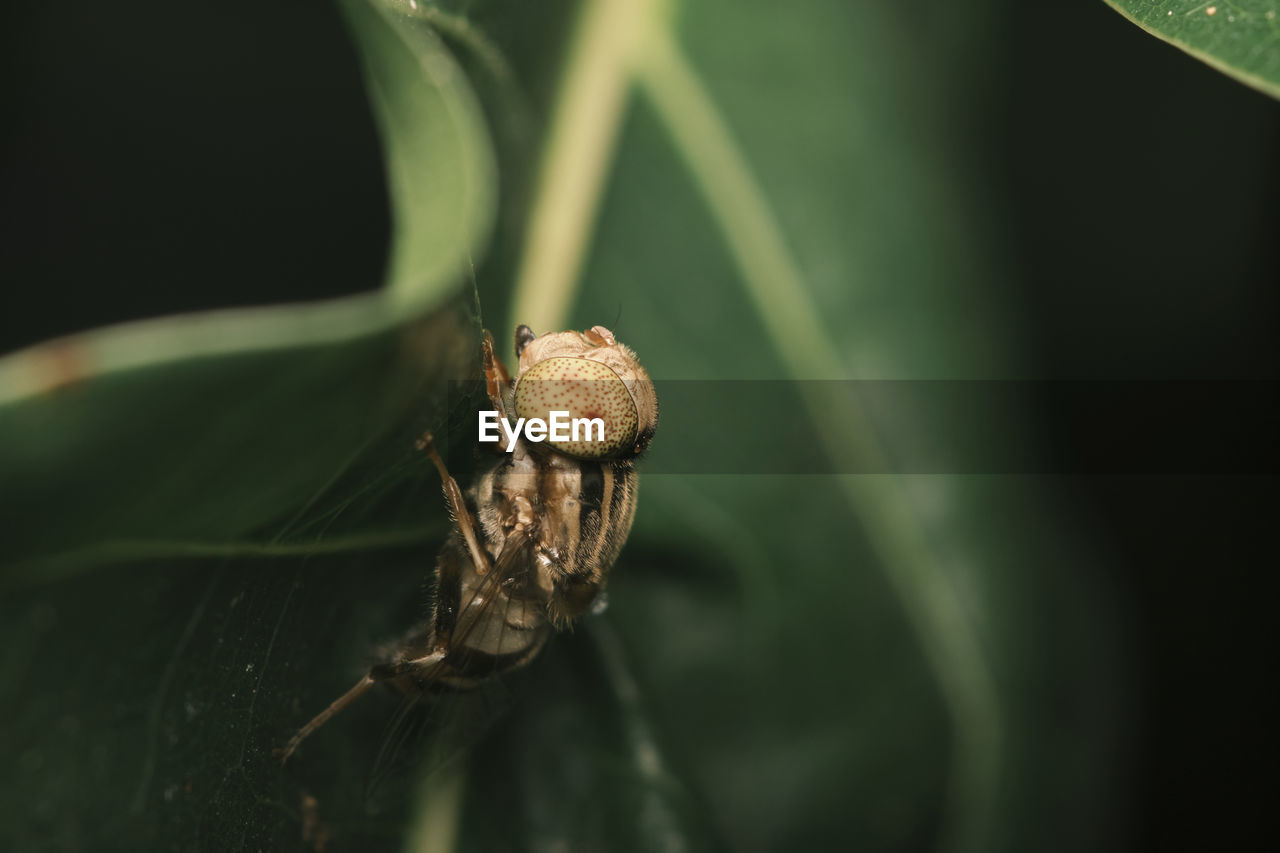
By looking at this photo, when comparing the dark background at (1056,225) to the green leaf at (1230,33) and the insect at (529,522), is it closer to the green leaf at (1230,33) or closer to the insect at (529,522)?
the insect at (529,522)

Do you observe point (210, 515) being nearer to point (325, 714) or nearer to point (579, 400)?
point (325, 714)

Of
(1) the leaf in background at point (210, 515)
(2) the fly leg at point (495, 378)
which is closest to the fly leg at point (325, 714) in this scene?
(1) the leaf in background at point (210, 515)

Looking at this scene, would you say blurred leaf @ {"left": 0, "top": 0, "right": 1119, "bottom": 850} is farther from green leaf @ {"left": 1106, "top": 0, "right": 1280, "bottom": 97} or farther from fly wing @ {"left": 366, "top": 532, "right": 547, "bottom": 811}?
green leaf @ {"left": 1106, "top": 0, "right": 1280, "bottom": 97}

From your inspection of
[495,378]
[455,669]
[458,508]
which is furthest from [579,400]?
[455,669]

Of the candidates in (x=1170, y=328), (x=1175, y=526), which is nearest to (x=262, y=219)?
(x=1170, y=328)

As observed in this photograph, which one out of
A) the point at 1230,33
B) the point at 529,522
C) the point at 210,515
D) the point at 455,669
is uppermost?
the point at 1230,33
